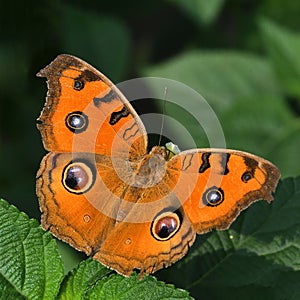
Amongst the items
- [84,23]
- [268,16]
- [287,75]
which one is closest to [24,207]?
[84,23]

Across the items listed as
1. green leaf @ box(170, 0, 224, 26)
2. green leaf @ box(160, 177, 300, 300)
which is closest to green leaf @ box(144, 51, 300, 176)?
green leaf @ box(170, 0, 224, 26)

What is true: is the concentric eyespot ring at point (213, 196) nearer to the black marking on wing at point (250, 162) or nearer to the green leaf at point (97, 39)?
the black marking on wing at point (250, 162)

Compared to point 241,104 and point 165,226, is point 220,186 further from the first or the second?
point 241,104

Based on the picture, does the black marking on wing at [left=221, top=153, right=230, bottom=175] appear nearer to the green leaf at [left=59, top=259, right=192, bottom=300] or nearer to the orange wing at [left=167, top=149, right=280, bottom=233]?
the orange wing at [left=167, top=149, right=280, bottom=233]

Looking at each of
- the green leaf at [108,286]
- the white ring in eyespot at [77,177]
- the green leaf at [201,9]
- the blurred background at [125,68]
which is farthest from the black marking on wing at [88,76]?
the green leaf at [201,9]

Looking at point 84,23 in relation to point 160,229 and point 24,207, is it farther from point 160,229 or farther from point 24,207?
point 160,229

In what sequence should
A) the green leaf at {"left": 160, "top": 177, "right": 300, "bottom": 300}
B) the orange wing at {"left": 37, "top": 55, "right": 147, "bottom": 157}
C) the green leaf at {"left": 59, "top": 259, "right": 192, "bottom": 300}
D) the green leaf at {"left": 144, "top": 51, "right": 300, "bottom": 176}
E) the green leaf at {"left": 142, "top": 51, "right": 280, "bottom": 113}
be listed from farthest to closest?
the green leaf at {"left": 142, "top": 51, "right": 280, "bottom": 113} → the green leaf at {"left": 144, "top": 51, "right": 300, "bottom": 176} → the green leaf at {"left": 160, "top": 177, "right": 300, "bottom": 300} → the orange wing at {"left": 37, "top": 55, "right": 147, "bottom": 157} → the green leaf at {"left": 59, "top": 259, "right": 192, "bottom": 300}
